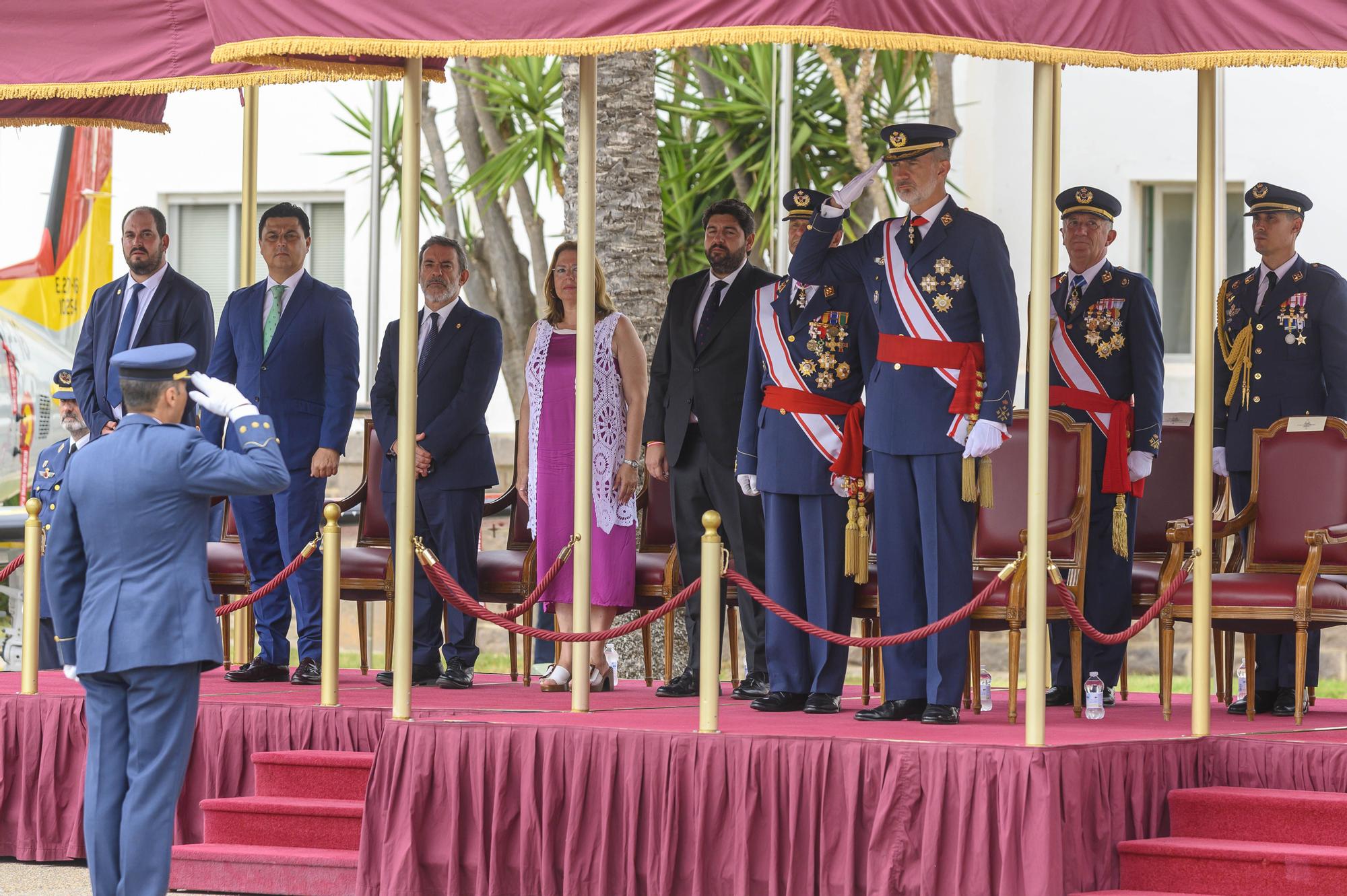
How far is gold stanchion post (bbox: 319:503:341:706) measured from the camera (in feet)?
23.4

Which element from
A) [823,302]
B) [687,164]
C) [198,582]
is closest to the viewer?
[198,582]

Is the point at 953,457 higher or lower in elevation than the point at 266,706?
higher

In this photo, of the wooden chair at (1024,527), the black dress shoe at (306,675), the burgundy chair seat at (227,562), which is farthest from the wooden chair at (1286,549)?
the burgundy chair seat at (227,562)

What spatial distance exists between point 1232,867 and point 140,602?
3.12 m

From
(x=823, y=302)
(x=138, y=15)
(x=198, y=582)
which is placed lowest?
(x=198, y=582)

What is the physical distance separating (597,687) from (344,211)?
10130 mm

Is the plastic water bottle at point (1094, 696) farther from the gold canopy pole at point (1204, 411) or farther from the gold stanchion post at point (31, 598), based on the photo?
the gold stanchion post at point (31, 598)

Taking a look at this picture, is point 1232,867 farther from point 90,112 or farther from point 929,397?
point 90,112

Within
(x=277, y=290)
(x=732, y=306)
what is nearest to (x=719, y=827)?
(x=732, y=306)

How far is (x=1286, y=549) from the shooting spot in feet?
24.3

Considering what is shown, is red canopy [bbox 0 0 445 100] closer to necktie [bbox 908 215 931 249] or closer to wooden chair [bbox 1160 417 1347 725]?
necktie [bbox 908 215 931 249]

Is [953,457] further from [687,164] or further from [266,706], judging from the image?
[687,164]

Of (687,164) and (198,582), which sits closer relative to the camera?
(198,582)

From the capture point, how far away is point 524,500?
8.45 meters
